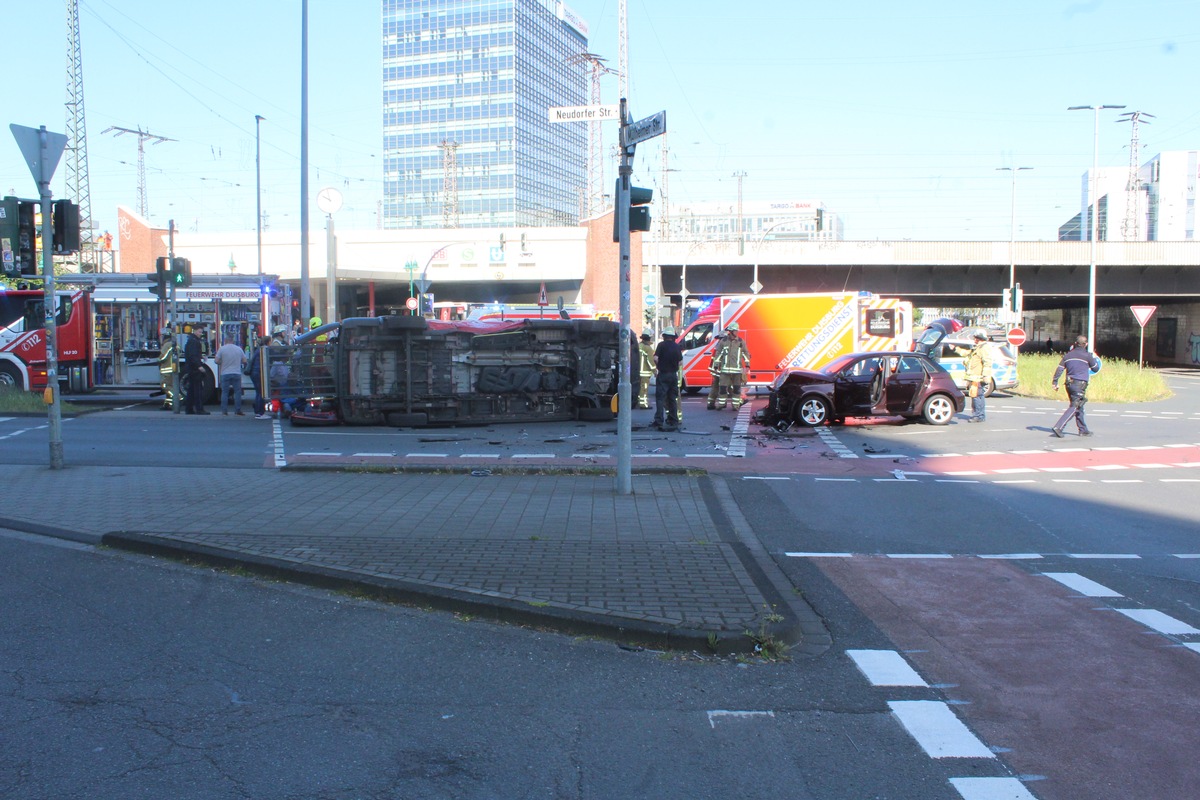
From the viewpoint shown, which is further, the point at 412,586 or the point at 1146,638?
the point at 412,586

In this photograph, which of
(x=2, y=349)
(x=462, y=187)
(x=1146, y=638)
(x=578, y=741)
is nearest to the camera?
(x=578, y=741)

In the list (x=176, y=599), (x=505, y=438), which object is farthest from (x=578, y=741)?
(x=505, y=438)

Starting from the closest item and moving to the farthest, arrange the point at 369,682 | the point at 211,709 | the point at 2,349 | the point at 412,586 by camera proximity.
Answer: the point at 211,709, the point at 369,682, the point at 412,586, the point at 2,349

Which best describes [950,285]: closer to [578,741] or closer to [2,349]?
[2,349]

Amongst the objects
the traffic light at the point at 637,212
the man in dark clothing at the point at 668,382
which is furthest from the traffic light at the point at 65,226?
the man in dark clothing at the point at 668,382

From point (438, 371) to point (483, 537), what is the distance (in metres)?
10.2

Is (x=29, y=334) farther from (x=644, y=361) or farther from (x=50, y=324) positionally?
(x=644, y=361)

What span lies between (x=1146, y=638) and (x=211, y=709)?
5260 millimetres

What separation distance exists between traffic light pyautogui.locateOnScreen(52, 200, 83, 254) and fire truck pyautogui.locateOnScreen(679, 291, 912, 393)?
1691 centimetres

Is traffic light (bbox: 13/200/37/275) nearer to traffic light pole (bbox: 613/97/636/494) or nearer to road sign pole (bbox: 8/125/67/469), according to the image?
road sign pole (bbox: 8/125/67/469)

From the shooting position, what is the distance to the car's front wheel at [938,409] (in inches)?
768

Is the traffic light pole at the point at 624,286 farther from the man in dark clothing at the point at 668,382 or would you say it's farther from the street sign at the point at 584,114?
the man in dark clothing at the point at 668,382

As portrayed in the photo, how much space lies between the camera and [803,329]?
26.7m

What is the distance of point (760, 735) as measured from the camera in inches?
177
